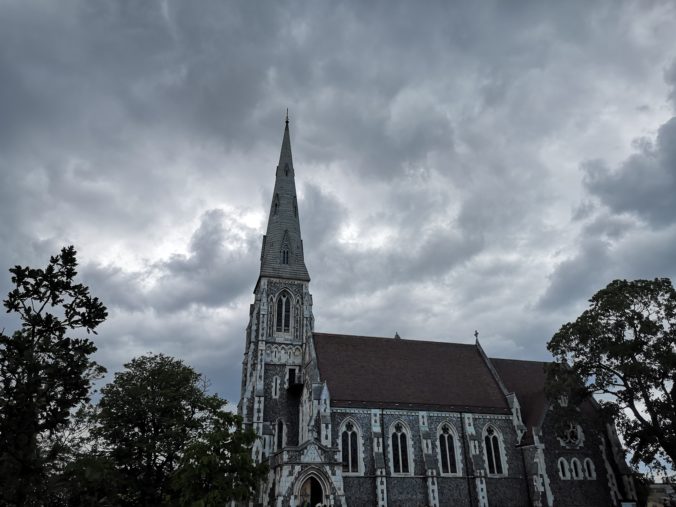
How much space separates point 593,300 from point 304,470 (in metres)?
20.2

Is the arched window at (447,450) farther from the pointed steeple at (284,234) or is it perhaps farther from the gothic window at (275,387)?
the pointed steeple at (284,234)

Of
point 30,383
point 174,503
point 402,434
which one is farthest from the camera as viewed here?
point 402,434

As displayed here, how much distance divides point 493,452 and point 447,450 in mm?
Result: 3619

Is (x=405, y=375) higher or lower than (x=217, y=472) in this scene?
higher

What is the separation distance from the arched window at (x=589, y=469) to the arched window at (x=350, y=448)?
16427 mm

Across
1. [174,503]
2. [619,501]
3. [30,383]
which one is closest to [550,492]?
[619,501]

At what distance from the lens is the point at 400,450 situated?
32.4m

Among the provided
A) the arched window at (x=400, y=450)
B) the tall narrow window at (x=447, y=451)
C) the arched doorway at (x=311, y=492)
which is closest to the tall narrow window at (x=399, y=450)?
the arched window at (x=400, y=450)

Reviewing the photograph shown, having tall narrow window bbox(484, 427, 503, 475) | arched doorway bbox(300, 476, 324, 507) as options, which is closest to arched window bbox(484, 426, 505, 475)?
tall narrow window bbox(484, 427, 503, 475)

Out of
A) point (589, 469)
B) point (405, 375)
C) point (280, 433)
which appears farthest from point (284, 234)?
point (589, 469)

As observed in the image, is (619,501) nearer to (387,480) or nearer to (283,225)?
(387,480)

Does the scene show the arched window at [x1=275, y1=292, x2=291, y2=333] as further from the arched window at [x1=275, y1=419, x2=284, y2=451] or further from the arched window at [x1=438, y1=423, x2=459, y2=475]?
the arched window at [x1=438, y1=423, x2=459, y2=475]

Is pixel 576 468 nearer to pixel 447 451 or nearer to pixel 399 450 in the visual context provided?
pixel 447 451

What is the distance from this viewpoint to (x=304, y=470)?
93.8 ft
